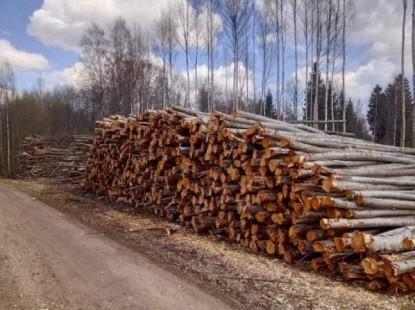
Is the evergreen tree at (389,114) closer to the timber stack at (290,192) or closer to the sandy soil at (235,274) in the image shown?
the timber stack at (290,192)

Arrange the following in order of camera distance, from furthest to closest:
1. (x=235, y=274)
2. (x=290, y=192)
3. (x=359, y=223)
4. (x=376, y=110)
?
1. (x=376, y=110)
2. (x=290, y=192)
3. (x=359, y=223)
4. (x=235, y=274)

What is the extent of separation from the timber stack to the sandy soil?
31 cm

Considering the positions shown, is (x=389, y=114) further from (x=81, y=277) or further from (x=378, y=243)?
(x=81, y=277)

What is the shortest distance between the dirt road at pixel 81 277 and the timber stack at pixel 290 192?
2000mm

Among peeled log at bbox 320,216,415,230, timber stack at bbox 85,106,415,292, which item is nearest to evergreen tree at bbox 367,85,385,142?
timber stack at bbox 85,106,415,292

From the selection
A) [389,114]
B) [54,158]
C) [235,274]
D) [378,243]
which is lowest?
[235,274]

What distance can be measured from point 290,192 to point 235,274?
1623 millimetres

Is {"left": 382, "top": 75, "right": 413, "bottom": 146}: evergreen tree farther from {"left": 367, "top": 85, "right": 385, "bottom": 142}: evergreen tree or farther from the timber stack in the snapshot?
the timber stack

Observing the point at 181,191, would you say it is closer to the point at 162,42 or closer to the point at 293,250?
the point at 293,250

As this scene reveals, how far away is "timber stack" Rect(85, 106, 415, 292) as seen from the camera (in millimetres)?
5637

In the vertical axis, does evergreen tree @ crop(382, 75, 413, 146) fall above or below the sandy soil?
above

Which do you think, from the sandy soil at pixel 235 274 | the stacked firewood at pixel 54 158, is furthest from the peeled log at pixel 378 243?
the stacked firewood at pixel 54 158

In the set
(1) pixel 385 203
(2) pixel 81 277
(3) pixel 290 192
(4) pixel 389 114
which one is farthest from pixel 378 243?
(4) pixel 389 114

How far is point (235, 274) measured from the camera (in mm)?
5660
